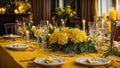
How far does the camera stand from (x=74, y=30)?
8.71 ft

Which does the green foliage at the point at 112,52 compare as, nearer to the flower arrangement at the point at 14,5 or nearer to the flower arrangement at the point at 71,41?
the flower arrangement at the point at 71,41

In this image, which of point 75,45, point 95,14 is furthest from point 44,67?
point 95,14

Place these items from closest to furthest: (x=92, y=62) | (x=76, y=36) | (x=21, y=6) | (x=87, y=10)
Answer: (x=92, y=62) → (x=76, y=36) → (x=21, y=6) → (x=87, y=10)

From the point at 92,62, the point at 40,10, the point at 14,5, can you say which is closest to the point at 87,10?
the point at 40,10

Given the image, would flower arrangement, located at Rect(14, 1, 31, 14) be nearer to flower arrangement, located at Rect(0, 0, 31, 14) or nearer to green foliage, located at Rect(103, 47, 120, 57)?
flower arrangement, located at Rect(0, 0, 31, 14)

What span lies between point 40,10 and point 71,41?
21.7ft

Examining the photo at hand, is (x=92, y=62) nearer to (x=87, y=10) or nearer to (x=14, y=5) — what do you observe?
(x=87, y=10)

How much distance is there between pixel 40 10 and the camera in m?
9.15

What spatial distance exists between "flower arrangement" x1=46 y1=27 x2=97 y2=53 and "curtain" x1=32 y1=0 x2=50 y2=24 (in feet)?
21.1

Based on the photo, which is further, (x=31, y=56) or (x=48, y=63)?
(x=31, y=56)

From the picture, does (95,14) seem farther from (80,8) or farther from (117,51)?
(117,51)

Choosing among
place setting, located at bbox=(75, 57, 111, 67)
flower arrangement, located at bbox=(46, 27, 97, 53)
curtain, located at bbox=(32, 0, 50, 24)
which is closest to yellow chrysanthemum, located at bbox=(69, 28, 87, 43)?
flower arrangement, located at bbox=(46, 27, 97, 53)

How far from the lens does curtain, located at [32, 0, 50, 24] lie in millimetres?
9117

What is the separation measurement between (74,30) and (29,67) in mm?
678
